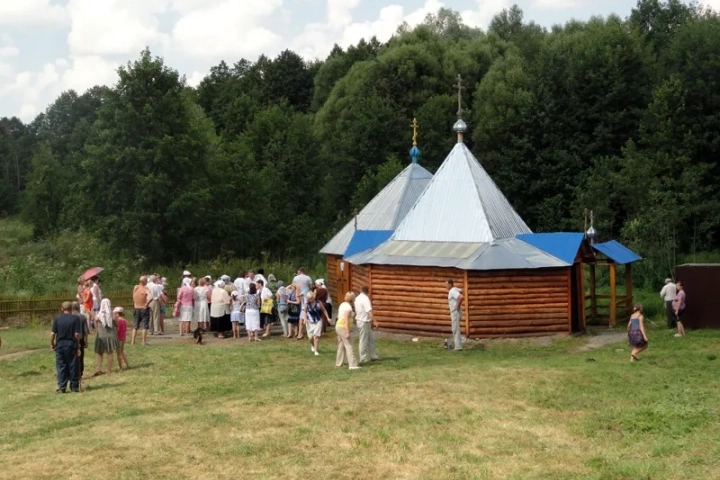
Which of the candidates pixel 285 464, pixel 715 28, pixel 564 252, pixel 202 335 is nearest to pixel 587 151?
pixel 715 28

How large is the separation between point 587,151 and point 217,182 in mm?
19336

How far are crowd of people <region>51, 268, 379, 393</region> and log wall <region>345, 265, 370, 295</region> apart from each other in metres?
1.72

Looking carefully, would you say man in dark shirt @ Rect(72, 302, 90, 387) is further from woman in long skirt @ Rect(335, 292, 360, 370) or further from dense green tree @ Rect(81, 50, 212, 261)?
dense green tree @ Rect(81, 50, 212, 261)

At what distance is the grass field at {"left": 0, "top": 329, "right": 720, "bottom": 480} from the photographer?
11.4 m

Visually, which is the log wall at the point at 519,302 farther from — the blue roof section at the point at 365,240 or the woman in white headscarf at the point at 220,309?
the woman in white headscarf at the point at 220,309

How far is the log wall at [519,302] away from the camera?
23.9m

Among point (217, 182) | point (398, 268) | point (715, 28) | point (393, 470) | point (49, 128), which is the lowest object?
point (393, 470)

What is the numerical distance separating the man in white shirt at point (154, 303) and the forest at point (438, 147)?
17082 millimetres

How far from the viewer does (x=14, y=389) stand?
17688 millimetres

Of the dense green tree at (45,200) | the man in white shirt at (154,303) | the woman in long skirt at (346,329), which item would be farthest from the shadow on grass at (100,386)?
the dense green tree at (45,200)

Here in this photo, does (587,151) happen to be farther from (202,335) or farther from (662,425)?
(662,425)

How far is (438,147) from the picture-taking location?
180ft

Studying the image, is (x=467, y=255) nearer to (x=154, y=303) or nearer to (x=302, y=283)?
(x=302, y=283)

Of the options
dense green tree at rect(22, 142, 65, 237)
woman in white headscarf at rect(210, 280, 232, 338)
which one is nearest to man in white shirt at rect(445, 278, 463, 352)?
woman in white headscarf at rect(210, 280, 232, 338)
